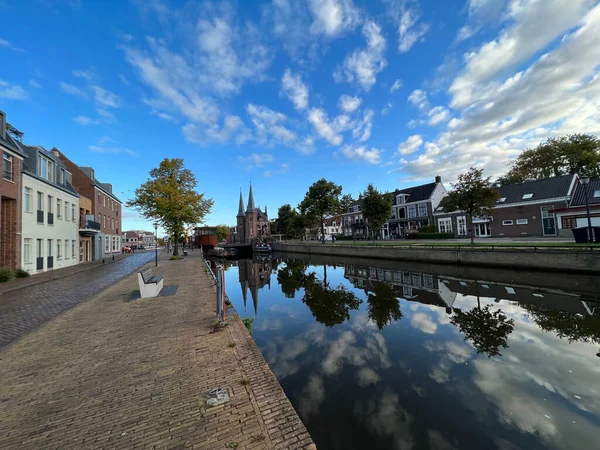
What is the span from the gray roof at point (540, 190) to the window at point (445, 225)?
794cm

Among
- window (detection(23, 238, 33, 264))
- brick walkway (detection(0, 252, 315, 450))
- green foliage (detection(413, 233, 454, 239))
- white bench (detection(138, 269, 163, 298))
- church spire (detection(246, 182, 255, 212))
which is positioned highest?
church spire (detection(246, 182, 255, 212))

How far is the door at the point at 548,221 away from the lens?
95.2 ft

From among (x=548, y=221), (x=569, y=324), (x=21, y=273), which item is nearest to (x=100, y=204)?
(x=21, y=273)

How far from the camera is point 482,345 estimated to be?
6938 millimetres

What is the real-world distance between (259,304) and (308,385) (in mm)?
7808

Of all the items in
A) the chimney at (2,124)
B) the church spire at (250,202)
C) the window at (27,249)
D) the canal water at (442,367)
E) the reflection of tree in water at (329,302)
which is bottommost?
the reflection of tree in water at (329,302)

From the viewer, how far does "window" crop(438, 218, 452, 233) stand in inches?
1604

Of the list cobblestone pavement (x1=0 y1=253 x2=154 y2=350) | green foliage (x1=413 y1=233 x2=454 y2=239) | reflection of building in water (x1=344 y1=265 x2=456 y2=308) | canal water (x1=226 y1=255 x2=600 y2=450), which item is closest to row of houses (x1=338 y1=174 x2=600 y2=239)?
green foliage (x1=413 y1=233 x2=454 y2=239)

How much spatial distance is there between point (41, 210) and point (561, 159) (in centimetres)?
6509

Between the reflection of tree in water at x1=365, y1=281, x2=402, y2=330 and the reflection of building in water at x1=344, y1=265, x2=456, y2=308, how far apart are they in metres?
0.53

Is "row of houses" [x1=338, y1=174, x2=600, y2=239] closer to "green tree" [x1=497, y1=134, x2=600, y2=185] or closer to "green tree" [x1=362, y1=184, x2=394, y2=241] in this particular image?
"green tree" [x1=362, y1=184, x2=394, y2=241]

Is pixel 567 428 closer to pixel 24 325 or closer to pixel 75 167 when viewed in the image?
pixel 24 325

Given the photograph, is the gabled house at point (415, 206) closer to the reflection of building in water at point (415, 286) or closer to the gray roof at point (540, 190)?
the gray roof at point (540, 190)

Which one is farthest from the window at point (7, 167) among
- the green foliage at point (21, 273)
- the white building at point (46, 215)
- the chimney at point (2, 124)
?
the green foliage at point (21, 273)
